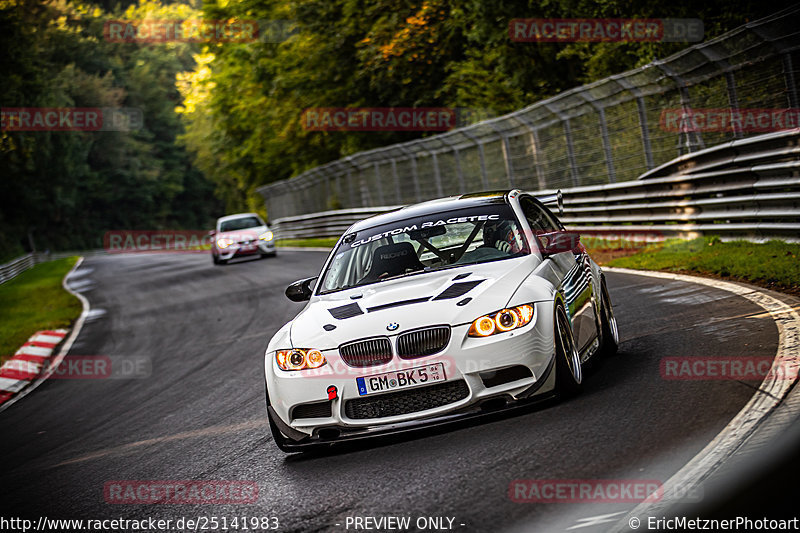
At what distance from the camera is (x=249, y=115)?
164 feet

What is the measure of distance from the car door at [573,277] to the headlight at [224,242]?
74.8 feet

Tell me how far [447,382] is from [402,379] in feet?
0.85

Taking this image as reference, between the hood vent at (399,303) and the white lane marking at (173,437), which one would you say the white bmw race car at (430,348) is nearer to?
the hood vent at (399,303)

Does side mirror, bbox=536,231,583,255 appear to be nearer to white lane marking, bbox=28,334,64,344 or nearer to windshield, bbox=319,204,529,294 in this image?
windshield, bbox=319,204,529,294

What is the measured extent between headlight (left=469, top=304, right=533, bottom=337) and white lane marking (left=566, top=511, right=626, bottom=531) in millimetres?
1742

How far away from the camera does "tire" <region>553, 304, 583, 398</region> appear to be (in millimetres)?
5756

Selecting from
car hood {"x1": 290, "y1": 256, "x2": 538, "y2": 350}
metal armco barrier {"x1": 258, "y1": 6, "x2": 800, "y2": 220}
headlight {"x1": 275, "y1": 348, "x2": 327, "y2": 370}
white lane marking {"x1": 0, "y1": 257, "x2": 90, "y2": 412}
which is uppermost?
metal armco barrier {"x1": 258, "y1": 6, "x2": 800, "y2": 220}

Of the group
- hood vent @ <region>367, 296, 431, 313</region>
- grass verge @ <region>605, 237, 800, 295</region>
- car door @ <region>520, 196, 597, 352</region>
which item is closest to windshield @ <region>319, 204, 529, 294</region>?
car door @ <region>520, 196, 597, 352</region>

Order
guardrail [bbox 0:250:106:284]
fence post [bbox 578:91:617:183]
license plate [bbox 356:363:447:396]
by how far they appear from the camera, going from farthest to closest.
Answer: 1. guardrail [bbox 0:250:106:284]
2. fence post [bbox 578:91:617:183]
3. license plate [bbox 356:363:447:396]

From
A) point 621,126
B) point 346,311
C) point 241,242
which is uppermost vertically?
point 621,126

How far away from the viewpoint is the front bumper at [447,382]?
5492mm

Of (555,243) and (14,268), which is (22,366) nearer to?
(555,243)

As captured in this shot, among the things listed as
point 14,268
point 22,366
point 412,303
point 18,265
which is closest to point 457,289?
point 412,303

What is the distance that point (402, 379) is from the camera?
5.52m
